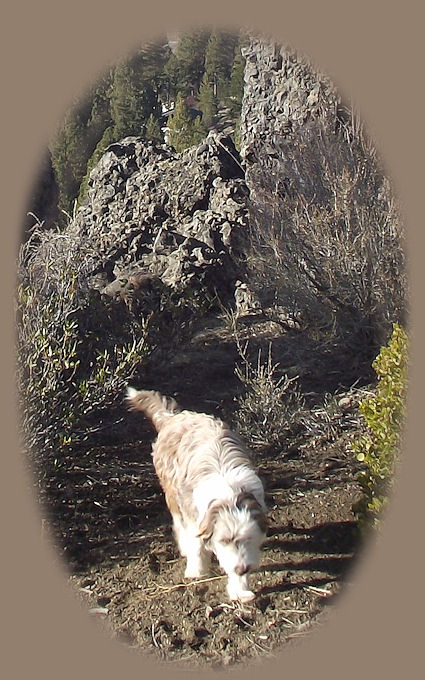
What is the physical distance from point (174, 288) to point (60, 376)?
2640 millimetres

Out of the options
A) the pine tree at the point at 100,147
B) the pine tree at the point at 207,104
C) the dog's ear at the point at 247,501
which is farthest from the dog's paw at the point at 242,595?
the pine tree at the point at 207,104

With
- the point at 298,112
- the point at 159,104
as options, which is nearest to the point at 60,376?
the point at 298,112

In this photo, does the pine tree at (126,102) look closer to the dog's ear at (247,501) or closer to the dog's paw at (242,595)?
the dog's ear at (247,501)

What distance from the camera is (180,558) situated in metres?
4.83

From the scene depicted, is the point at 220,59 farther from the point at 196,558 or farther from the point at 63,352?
the point at 196,558

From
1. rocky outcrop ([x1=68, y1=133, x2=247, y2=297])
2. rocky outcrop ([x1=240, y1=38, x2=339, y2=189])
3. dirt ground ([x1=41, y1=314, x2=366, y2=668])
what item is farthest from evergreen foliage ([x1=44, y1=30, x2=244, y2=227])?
dirt ground ([x1=41, y1=314, x2=366, y2=668])

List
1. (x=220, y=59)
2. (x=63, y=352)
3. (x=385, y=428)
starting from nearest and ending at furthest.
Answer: (x=385, y=428), (x=63, y=352), (x=220, y=59)

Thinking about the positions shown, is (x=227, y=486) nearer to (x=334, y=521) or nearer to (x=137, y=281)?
(x=334, y=521)

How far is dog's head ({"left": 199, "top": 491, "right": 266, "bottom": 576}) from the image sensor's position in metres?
3.76

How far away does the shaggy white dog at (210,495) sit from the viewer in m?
3.80

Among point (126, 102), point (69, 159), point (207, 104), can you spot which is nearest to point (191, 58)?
point (126, 102)

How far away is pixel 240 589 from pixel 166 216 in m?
5.74

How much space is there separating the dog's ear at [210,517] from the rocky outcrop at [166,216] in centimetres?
401

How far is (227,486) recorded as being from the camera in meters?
3.91
